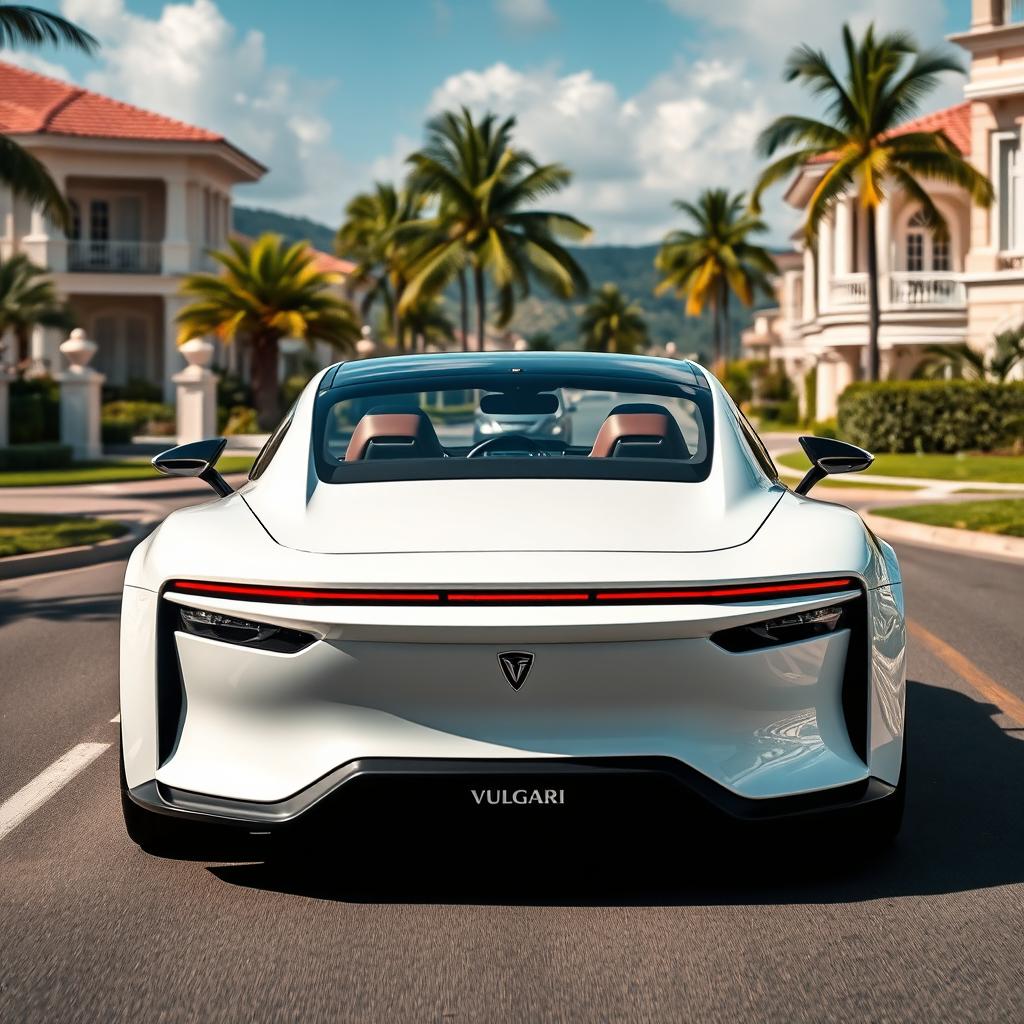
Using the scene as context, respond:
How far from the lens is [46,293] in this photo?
4512cm

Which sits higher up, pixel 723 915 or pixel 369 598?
pixel 369 598

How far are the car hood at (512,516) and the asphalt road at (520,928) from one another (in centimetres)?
75

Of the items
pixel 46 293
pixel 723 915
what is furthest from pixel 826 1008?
pixel 46 293

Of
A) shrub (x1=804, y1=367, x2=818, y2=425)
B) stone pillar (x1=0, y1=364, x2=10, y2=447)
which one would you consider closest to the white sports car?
stone pillar (x1=0, y1=364, x2=10, y2=447)

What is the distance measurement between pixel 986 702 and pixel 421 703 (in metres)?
4.37

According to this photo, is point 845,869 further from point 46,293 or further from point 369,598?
point 46,293

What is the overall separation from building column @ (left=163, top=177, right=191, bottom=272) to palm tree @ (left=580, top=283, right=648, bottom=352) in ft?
217

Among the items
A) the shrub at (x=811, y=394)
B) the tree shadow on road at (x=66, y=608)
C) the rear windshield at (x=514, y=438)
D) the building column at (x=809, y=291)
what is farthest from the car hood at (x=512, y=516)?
the building column at (x=809, y=291)

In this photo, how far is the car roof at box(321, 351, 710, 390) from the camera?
5.60 metres

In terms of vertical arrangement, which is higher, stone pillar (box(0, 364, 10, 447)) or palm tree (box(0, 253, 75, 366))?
palm tree (box(0, 253, 75, 366))

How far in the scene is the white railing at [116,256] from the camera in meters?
51.6

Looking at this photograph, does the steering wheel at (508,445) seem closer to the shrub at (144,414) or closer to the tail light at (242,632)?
the tail light at (242,632)

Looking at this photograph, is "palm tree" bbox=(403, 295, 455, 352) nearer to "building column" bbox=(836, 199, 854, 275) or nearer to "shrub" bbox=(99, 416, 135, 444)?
"building column" bbox=(836, 199, 854, 275)

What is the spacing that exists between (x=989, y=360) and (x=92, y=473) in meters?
20.9
